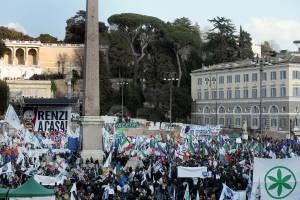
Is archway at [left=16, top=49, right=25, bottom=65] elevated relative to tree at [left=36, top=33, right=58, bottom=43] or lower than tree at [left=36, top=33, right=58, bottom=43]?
lower

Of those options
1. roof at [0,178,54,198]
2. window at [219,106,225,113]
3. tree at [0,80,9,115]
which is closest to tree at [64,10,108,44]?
tree at [0,80,9,115]

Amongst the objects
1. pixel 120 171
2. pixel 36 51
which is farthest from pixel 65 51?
pixel 120 171

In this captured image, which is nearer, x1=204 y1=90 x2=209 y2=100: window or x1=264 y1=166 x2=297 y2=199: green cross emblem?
x1=264 y1=166 x2=297 y2=199: green cross emblem

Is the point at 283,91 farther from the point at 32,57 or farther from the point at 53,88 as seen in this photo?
the point at 32,57

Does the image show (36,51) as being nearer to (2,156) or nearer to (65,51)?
(65,51)

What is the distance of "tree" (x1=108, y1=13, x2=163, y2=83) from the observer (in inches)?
3278

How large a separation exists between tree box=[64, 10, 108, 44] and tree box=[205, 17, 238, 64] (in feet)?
60.5

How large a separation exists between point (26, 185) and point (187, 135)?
73.8ft

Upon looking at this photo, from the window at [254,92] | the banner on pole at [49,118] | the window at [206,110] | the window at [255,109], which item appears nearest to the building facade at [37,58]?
the window at [206,110]

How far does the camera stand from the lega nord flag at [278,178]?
1159cm

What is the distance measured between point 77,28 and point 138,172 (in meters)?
75.8

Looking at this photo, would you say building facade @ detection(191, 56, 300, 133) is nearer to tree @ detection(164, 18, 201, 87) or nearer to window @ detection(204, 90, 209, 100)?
window @ detection(204, 90, 209, 100)

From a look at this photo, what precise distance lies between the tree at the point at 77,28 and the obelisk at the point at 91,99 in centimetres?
6458

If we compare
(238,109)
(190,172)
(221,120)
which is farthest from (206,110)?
(190,172)
